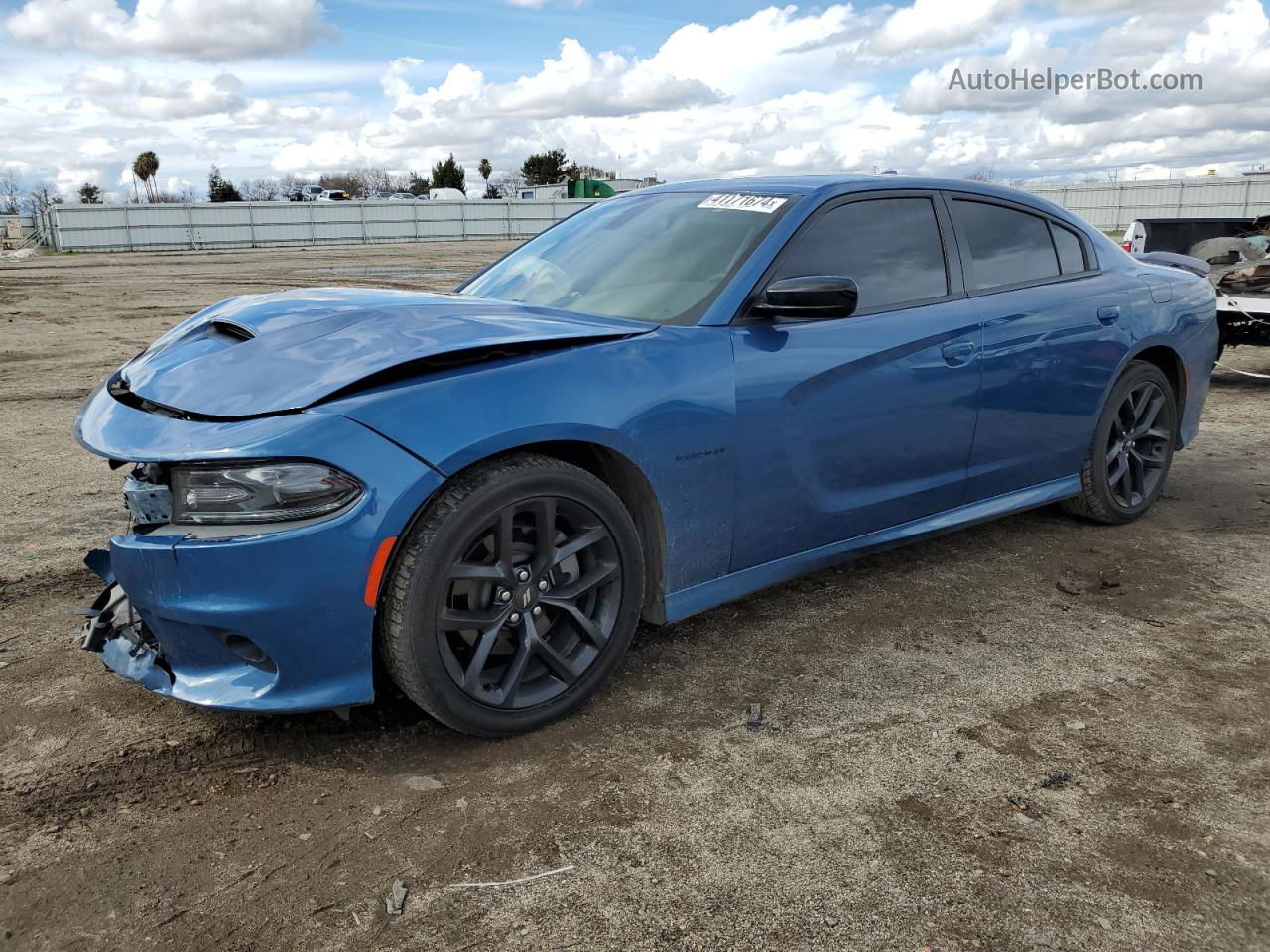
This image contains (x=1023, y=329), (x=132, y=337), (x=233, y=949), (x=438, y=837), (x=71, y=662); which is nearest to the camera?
(x=233, y=949)


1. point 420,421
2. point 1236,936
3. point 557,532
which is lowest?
point 1236,936

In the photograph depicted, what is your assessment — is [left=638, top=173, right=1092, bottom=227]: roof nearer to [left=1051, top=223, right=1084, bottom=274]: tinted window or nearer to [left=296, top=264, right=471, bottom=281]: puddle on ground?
[left=1051, top=223, right=1084, bottom=274]: tinted window

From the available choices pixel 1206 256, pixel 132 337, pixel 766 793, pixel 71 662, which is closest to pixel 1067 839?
pixel 766 793

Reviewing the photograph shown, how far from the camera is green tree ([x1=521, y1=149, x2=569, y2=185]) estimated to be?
8312 centimetres

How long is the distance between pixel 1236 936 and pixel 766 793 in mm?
1064

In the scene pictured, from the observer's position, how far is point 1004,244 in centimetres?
434

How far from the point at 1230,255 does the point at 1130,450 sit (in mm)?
5968

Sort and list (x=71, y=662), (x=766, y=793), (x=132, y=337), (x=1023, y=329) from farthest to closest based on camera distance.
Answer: (x=132, y=337) < (x=1023, y=329) < (x=71, y=662) < (x=766, y=793)

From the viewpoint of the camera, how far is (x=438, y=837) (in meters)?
2.49

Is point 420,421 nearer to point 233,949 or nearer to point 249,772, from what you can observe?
point 249,772

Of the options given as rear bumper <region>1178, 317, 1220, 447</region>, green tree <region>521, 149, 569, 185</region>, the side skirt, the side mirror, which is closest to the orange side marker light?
the side skirt

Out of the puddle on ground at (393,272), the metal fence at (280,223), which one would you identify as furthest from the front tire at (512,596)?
the metal fence at (280,223)

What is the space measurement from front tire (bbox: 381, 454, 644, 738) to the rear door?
182 cm

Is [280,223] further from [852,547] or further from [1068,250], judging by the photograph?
[852,547]
